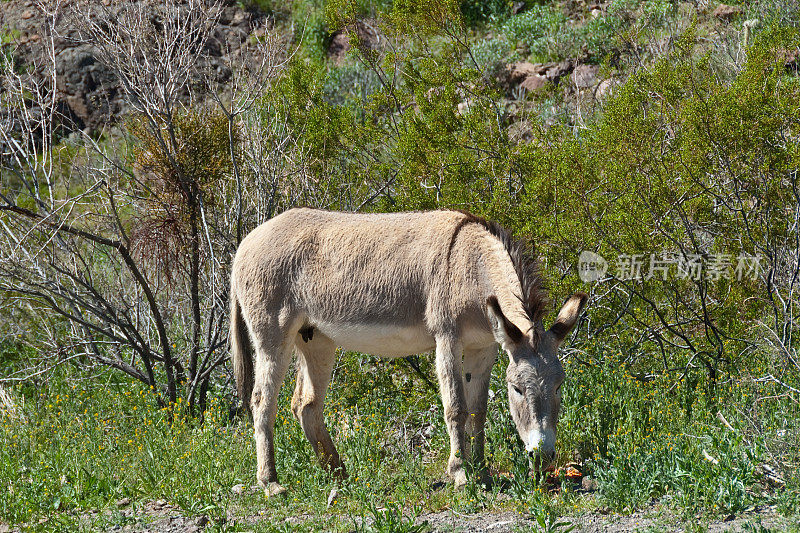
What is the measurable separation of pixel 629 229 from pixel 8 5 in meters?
16.7

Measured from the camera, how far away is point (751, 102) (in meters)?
6.56

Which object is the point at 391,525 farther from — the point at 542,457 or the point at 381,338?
the point at 381,338

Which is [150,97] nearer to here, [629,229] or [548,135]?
[548,135]

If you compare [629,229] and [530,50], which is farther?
[530,50]

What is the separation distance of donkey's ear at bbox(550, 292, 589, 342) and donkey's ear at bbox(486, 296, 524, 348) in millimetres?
282

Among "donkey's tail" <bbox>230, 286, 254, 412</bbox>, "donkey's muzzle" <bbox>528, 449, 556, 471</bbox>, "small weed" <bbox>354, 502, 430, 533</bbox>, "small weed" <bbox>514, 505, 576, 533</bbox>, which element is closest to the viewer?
"small weed" <bbox>514, 505, 576, 533</bbox>

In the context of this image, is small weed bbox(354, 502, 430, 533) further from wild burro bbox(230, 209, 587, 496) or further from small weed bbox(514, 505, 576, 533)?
wild burro bbox(230, 209, 587, 496)

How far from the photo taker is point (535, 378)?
537 centimetres

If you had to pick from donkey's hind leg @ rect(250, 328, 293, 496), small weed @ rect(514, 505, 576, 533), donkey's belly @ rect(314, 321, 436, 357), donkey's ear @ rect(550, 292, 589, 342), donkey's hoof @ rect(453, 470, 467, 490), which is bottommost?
donkey's hoof @ rect(453, 470, 467, 490)

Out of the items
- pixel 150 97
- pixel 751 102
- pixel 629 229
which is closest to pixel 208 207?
pixel 150 97

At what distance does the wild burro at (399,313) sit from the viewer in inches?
216

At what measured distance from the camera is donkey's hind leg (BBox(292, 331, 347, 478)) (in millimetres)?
6445

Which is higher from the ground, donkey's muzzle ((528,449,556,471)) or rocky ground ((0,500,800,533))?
donkey's muzzle ((528,449,556,471))

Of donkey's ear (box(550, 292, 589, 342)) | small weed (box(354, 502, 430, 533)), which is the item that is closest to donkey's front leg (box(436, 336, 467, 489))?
donkey's ear (box(550, 292, 589, 342))
